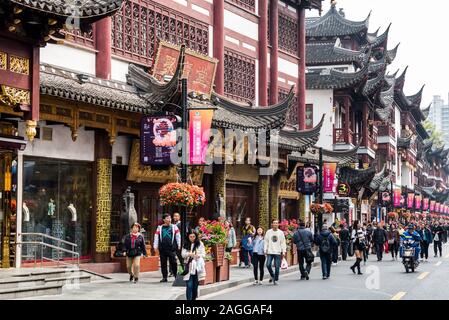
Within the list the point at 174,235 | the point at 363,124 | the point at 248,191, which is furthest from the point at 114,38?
the point at 363,124

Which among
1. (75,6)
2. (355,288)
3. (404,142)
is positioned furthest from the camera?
(404,142)

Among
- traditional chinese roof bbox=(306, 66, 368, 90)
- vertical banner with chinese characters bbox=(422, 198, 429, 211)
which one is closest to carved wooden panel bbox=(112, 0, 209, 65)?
traditional chinese roof bbox=(306, 66, 368, 90)

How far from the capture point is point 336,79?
50438mm

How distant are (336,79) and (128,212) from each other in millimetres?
28655

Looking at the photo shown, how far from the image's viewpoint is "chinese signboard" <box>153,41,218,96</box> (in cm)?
2686

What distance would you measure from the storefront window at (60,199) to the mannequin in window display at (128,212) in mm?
1103

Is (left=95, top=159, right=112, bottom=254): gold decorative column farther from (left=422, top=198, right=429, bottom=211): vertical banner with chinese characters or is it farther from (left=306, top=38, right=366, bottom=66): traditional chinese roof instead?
(left=422, top=198, right=429, bottom=211): vertical banner with chinese characters

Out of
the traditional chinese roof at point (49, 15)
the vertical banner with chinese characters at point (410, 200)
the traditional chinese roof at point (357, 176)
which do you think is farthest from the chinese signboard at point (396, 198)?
the traditional chinese roof at point (49, 15)

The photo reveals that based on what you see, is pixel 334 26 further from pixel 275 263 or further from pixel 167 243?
pixel 167 243

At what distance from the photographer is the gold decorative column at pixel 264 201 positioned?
117ft

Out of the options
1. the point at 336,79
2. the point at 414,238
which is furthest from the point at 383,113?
the point at 414,238

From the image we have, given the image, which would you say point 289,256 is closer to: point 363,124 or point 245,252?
point 245,252

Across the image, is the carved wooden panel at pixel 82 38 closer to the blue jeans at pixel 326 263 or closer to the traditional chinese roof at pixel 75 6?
the traditional chinese roof at pixel 75 6

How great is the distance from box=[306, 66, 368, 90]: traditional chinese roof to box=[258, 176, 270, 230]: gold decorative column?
15.6 m
